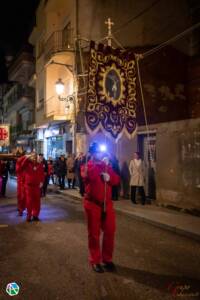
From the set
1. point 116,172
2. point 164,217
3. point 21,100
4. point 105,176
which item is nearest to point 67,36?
point 116,172

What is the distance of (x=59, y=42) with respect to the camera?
24.1 m

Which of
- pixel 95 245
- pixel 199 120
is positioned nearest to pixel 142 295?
pixel 95 245

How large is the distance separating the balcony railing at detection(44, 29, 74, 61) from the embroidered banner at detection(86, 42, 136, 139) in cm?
1258

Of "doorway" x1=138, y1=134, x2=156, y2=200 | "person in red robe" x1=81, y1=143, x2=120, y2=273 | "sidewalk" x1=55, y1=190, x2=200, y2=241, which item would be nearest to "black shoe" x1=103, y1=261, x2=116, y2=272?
"person in red robe" x1=81, y1=143, x2=120, y2=273

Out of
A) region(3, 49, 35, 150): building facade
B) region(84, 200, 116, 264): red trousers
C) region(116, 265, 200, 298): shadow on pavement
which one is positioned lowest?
region(116, 265, 200, 298): shadow on pavement

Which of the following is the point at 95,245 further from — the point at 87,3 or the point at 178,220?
the point at 87,3

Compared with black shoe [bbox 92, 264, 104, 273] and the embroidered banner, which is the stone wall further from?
black shoe [bbox 92, 264, 104, 273]

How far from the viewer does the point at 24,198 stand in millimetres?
11445

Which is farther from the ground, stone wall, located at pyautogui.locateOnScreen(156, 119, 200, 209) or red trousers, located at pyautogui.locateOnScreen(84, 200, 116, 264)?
stone wall, located at pyautogui.locateOnScreen(156, 119, 200, 209)

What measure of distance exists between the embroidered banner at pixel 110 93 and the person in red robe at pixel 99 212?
3.14 metres

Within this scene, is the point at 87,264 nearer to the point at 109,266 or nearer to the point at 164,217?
the point at 109,266

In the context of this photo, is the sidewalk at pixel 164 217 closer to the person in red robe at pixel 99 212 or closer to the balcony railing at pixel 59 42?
the person in red robe at pixel 99 212

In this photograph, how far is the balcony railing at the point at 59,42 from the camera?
73.5 ft

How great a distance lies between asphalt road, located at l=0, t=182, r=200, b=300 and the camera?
17.1ft
